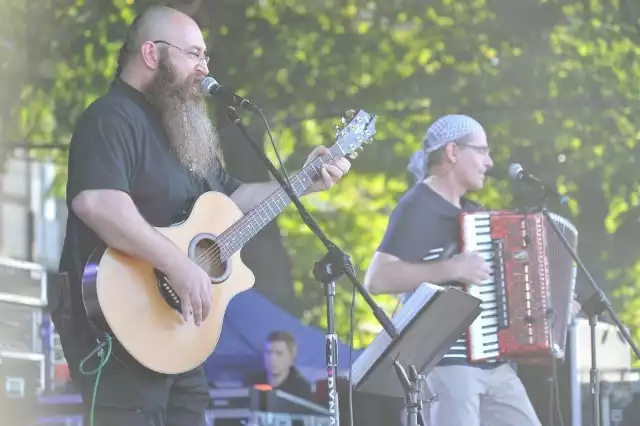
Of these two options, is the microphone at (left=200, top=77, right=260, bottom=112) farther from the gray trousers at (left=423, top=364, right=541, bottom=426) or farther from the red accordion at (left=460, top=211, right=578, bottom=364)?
the gray trousers at (left=423, top=364, right=541, bottom=426)

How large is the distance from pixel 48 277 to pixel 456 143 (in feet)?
6.29

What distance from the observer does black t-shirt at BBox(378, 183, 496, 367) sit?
401cm

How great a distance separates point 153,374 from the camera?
2.77 metres

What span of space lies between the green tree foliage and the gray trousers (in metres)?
1.14

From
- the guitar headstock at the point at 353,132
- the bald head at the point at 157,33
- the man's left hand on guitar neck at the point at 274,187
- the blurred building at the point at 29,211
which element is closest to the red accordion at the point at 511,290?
the guitar headstock at the point at 353,132

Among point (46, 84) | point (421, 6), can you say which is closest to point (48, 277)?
point (46, 84)

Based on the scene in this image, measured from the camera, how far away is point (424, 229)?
4.05 m

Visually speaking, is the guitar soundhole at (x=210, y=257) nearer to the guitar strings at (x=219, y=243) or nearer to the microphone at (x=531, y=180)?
the guitar strings at (x=219, y=243)

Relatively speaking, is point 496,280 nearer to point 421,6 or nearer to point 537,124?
point 537,124

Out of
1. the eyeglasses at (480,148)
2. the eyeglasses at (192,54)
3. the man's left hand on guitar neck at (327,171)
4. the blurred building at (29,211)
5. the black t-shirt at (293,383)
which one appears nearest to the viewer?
the eyeglasses at (192,54)

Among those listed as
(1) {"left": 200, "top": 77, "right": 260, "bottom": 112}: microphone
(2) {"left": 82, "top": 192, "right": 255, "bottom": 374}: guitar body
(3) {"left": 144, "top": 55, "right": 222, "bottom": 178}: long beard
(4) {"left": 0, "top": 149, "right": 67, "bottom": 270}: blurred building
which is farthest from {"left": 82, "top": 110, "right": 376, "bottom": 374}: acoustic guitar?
(4) {"left": 0, "top": 149, "right": 67, "bottom": 270}: blurred building

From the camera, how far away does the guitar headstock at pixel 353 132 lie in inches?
131

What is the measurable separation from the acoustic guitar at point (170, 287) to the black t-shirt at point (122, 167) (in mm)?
53

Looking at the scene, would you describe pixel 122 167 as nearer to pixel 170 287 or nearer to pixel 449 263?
pixel 170 287
